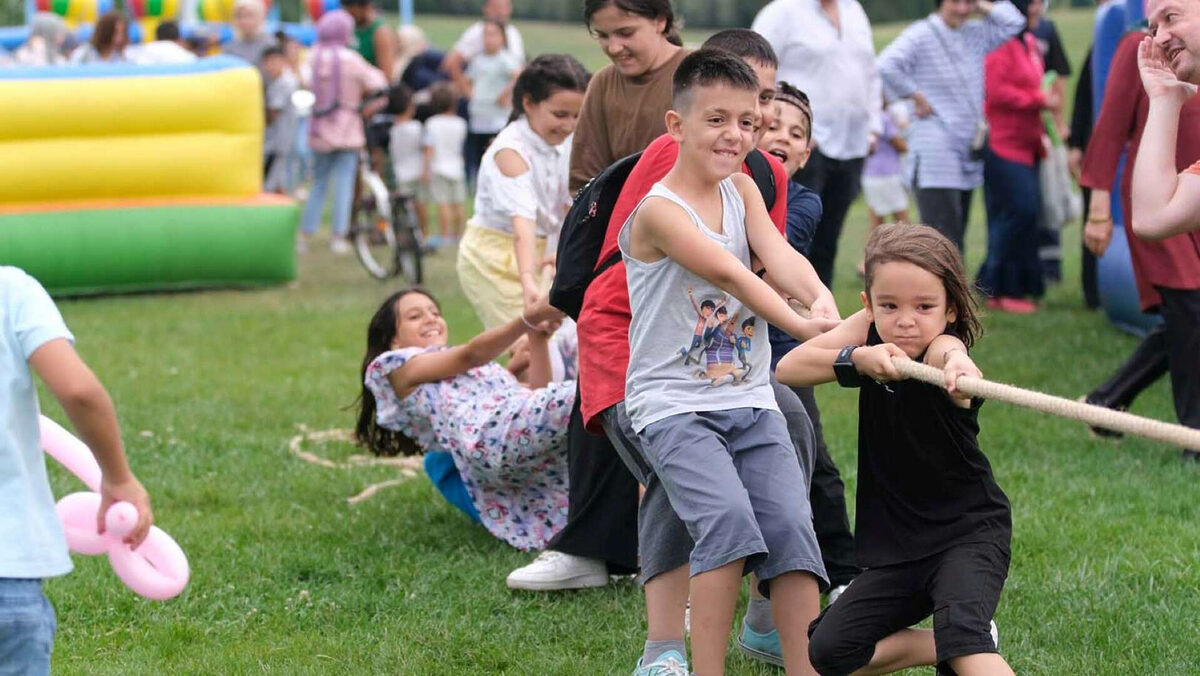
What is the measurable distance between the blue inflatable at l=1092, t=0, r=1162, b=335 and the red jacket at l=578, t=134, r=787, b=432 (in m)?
5.00

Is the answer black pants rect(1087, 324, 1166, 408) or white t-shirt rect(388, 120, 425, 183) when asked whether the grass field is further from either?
white t-shirt rect(388, 120, 425, 183)

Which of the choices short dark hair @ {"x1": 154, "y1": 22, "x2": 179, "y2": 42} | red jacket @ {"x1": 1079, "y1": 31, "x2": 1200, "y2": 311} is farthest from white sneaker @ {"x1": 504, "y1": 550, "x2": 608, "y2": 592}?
short dark hair @ {"x1": 154, "y1": 22, "x2": 179, "y2": 42}

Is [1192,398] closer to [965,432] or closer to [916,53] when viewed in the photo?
[965,432]

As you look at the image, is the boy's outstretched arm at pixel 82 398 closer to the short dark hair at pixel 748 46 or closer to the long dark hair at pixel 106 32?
the short dark hair at pixel 748 46

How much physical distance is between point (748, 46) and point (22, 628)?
8.33 feet

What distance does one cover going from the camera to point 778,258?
3678mm

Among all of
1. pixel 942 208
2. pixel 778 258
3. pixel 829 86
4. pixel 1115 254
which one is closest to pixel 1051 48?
pixel 942 208

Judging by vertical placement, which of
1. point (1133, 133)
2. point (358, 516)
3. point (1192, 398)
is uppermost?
point (1133, 133)

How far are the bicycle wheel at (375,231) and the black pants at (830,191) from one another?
4.52m

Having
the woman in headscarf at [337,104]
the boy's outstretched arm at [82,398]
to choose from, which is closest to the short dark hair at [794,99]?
the boy's outstretched arm at [82,398]

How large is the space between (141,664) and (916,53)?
6.66 metres

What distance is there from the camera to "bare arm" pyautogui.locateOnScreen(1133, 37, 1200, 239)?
3.58 meters

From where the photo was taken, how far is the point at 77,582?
491 cm

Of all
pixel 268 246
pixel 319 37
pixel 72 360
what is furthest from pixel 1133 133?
pixel 319 37
